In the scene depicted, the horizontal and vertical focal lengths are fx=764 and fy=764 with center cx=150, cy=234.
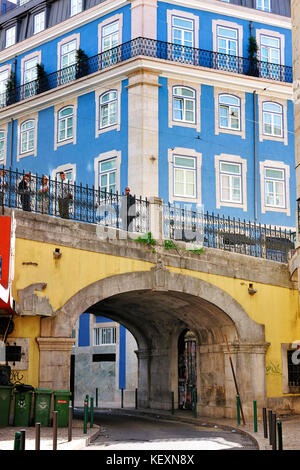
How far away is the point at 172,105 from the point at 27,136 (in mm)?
6835

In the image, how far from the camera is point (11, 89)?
3288cm

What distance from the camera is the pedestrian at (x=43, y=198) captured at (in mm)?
17500

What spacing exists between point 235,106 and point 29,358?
53.8 ft

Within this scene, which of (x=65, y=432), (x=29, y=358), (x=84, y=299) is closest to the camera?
(x=65, y=432)

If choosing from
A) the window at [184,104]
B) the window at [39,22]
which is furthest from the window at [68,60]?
the window at [184,104]

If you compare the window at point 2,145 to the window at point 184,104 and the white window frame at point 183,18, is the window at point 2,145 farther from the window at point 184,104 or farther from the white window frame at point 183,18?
the white window frame at point 183,18

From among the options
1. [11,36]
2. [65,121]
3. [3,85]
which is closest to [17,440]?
Answer: [65,121]

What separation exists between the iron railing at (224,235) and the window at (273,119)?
321 inches

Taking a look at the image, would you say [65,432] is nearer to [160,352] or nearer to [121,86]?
[160,352]

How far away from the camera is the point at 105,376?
98.4 feet

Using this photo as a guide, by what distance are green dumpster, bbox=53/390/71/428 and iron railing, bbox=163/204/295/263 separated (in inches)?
231

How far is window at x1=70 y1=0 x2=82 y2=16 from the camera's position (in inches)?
1236

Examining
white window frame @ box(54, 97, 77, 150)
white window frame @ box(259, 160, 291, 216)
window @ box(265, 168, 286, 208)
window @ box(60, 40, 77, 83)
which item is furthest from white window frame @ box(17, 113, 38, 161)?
window @ box(265, 168, 286, 208)

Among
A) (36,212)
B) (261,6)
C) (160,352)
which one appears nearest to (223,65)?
(261,6)
